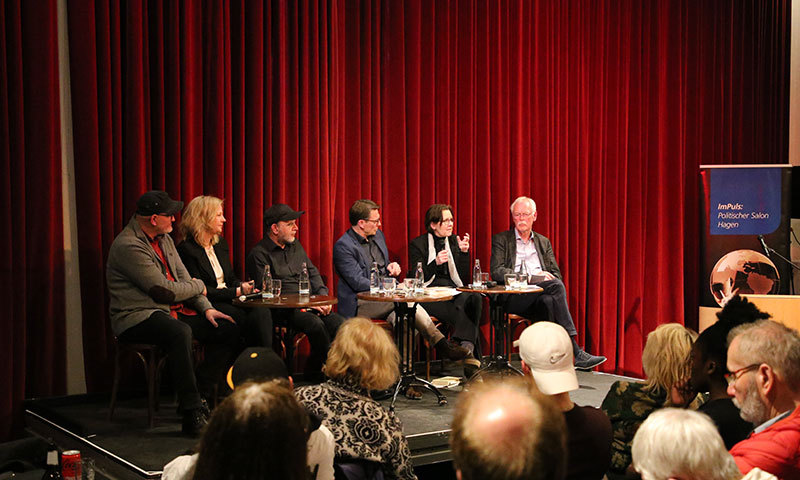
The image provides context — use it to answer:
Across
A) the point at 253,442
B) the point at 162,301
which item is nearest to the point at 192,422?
the point at 162,301

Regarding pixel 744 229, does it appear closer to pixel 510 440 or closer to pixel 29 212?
pixel 29 212

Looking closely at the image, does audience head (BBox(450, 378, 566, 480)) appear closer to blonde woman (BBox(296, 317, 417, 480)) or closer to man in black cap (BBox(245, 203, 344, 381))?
blonde woman (BBox(296, 317, 417, 480))

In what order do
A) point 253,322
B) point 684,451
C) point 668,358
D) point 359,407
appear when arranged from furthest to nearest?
point 253,322
point 668,358
point 359,407
point 684,451

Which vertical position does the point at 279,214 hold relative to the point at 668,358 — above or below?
above

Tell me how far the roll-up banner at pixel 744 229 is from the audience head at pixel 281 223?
377 centimetres

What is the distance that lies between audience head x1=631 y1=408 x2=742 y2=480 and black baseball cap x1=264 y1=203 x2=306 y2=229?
3767 millimetres

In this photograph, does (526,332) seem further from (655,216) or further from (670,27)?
(670,27)

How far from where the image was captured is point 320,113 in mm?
5980

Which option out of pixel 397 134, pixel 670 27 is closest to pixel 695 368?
pixel 397 134

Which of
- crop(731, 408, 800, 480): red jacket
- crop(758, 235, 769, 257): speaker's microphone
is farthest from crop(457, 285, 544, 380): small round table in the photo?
crop(731, 408, 800, 480): red jacket

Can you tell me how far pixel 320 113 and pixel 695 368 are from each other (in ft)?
12.6

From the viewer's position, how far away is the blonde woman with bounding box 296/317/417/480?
106 inches

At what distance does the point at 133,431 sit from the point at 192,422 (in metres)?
0.36

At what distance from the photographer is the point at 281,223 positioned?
527 cm
